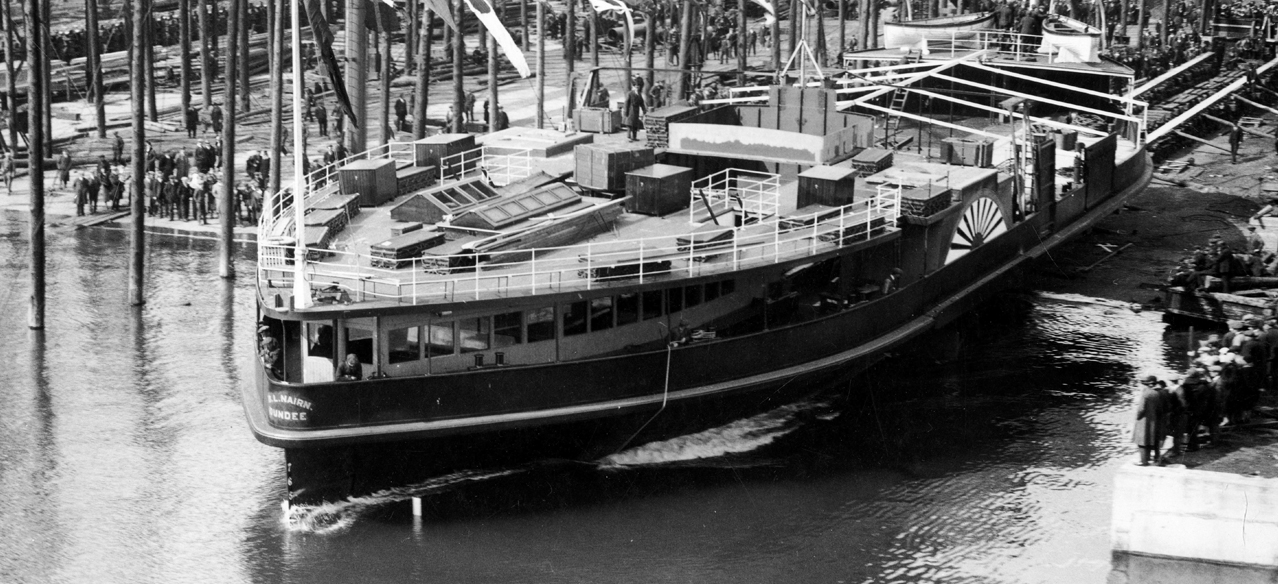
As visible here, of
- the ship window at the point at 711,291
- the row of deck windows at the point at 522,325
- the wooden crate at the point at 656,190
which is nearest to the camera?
the row of deck windows at the point at 522,325

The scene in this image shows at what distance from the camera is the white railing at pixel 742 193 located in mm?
34219

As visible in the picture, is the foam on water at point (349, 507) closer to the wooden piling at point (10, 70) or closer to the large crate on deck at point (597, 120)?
the large crate on deck at point (597, 120)

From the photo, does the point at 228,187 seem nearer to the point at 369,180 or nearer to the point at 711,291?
the point at 369,180

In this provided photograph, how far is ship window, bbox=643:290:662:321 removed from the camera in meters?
30.7

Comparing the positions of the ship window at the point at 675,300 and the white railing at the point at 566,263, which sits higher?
the white railing at the point at 566,263

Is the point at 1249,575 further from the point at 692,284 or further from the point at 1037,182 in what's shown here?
the point at 1037,182

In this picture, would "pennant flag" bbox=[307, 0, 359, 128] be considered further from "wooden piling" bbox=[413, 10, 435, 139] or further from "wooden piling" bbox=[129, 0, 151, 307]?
"wooden piling" bbox=[413, 10, 435, 139]

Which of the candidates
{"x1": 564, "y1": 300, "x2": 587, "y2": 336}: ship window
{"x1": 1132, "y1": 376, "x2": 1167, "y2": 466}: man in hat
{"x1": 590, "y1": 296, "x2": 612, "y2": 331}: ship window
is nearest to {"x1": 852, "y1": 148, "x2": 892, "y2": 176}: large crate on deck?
{"x1": 590, "y1": 296, "x2": 612, "y2": 331}: ship window

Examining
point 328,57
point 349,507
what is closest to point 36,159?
point 328,57

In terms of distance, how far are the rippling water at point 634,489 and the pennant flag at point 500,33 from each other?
32.6 feet

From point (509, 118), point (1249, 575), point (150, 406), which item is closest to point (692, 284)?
point (1249, 575)

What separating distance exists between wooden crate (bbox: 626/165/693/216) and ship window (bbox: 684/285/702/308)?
10.9 ft

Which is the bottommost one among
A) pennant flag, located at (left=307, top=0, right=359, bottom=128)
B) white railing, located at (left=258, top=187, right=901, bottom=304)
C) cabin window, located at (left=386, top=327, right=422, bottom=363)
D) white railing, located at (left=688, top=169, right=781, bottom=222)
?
cabin window, located at (left=386, top=327, right=422, bottom=363)

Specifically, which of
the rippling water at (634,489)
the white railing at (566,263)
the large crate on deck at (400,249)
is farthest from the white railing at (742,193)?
the large crate on deck at (400,249)
